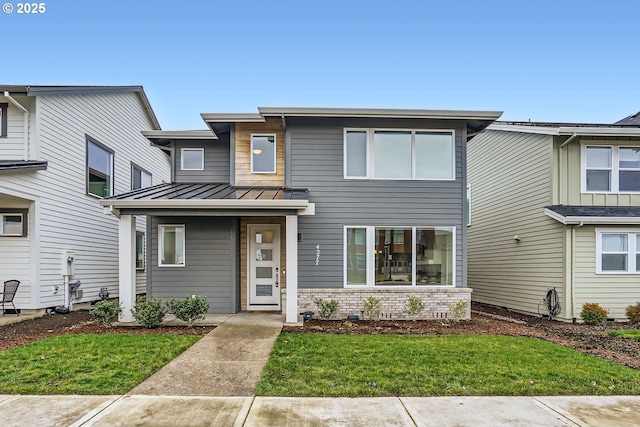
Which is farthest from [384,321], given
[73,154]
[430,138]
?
[73,154]

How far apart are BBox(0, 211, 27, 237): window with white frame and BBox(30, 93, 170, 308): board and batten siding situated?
1.30 ft

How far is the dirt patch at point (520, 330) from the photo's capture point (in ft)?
23.3

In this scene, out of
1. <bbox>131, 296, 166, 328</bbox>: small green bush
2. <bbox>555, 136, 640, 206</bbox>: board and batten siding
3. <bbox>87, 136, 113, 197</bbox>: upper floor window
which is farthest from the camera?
<bbox>87, 136, 113, 197</bbox>: upper floor window

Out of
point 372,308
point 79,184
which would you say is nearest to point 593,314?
point 372,308

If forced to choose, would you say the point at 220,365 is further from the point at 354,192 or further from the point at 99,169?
the point at 99,169

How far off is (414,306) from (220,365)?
17.4ft

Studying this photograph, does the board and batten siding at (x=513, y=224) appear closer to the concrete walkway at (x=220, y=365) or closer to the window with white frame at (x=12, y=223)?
the concrete walkway at (x=220, y=365)

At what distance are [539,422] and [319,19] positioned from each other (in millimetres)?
16854

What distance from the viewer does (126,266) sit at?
8562mm

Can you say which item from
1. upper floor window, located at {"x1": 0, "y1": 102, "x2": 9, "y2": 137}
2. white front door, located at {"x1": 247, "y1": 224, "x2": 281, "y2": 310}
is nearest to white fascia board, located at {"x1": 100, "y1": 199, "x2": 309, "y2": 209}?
white front door, located at {"x1": 247, "y1": 224, "x2": 281, "y2": 310}

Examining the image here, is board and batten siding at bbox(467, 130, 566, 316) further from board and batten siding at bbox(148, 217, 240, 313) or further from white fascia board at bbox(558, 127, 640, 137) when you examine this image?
board and batten siding at bbox(148, 217, 240, 313)

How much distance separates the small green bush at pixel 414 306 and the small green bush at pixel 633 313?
553 cm

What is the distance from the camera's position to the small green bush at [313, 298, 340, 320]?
9.18m

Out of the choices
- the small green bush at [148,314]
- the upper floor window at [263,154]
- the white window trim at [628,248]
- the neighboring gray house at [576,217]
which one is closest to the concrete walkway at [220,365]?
the small green bush at [148,314]
